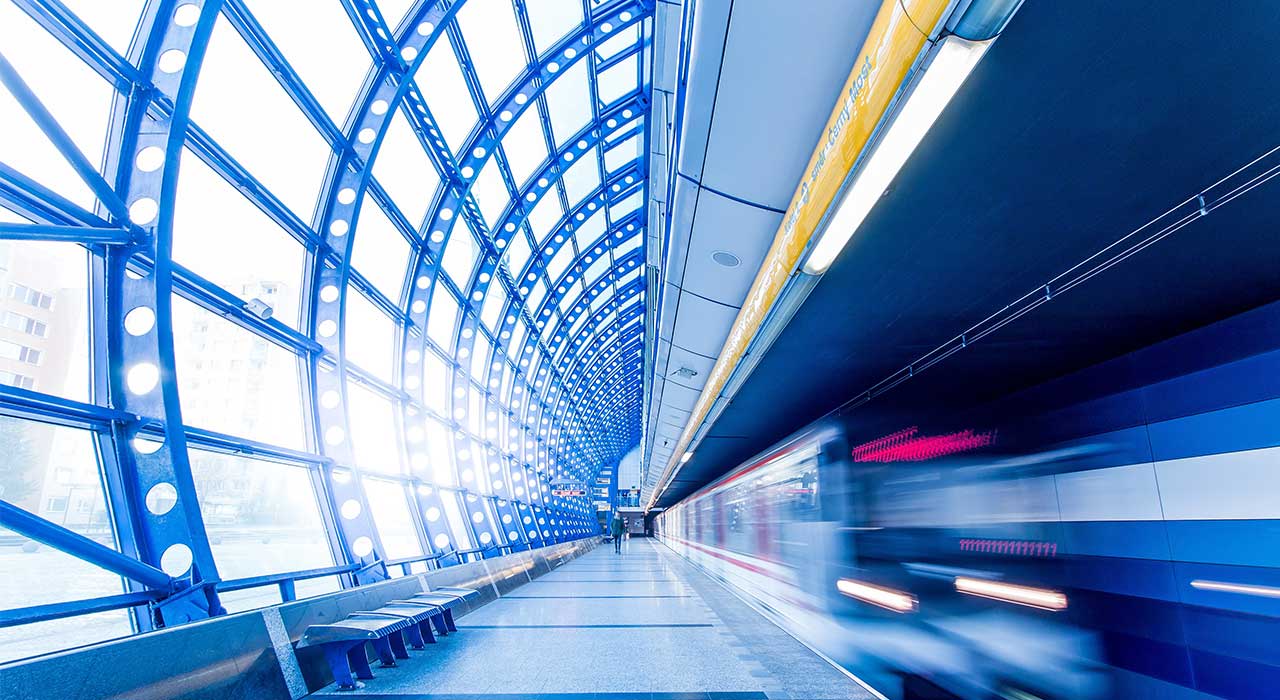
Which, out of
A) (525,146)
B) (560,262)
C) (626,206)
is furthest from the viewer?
(560,262)

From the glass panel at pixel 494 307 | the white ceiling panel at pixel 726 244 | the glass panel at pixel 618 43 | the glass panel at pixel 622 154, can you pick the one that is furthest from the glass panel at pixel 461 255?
the white ceiling panel at pixel 726 244

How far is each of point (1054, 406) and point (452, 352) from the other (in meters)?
12.0

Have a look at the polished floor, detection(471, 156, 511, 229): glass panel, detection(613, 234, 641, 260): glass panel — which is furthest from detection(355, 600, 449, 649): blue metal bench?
detection(613, 234, 641, 260): glass panel

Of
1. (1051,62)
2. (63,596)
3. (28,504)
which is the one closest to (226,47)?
(28,504)

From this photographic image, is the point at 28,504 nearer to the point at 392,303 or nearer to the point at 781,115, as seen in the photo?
the point at 781,115

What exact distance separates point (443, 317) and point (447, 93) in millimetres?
5481

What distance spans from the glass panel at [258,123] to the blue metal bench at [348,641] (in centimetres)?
503

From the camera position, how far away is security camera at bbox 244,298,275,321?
21.5 ft

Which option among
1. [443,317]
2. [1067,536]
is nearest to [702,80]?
[1067,536]

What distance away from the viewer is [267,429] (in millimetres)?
6992

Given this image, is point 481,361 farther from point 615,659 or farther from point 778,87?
point 778,87

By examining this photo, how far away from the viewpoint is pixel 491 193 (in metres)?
12.7

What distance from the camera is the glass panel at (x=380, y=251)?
9406mm

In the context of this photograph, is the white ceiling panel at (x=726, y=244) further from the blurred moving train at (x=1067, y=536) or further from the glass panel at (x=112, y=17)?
the glass panel at (x=112, y=17)
